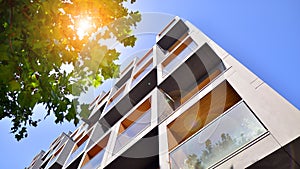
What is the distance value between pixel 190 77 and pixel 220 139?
6.12 m

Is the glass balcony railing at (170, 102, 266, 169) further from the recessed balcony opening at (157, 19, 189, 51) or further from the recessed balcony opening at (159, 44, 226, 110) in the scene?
the recessed balcony opening at (157, 19, 189, 51)

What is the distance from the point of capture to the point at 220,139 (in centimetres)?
558

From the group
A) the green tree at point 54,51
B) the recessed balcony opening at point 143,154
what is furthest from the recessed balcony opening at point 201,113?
the green tree at point 54,51

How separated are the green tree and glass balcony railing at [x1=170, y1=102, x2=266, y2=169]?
9.09 ft

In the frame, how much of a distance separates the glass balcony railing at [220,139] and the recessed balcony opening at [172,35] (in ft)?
35.8

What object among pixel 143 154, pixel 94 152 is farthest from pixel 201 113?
pixel 94 152

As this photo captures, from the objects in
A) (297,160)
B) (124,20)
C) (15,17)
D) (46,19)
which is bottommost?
(297,160)

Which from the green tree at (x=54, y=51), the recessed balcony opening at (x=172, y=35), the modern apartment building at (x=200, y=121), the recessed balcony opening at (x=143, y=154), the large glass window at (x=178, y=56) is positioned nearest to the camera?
the green tree at (x=54, y=51)

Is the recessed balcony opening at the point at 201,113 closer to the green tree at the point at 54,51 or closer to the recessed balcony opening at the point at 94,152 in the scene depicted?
the green tree at the point at 54,51

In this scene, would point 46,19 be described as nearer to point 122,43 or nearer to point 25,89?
point 25,89

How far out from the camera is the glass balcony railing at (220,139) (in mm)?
5160

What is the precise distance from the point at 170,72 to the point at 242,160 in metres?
7.33

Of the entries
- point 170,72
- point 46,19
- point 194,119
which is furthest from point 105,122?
point 46,19

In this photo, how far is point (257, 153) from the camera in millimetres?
4582
